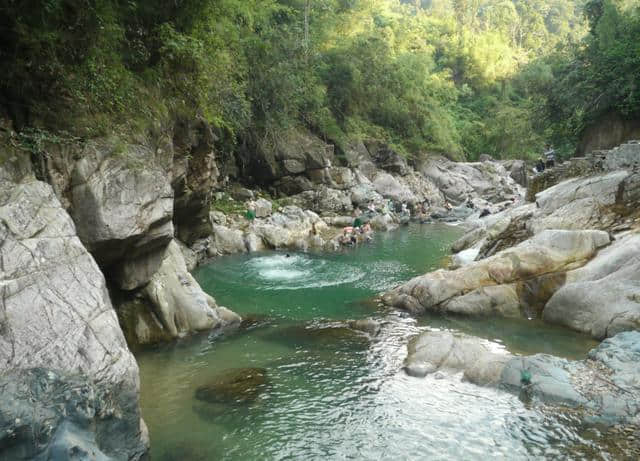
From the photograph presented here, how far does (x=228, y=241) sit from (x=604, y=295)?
15664 millimetres

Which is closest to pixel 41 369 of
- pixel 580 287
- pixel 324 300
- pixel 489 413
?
pixel 489 413

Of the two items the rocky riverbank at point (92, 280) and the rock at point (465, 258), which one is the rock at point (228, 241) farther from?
the rock at point (465, 258)

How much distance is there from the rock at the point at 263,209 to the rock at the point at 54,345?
1916 cm

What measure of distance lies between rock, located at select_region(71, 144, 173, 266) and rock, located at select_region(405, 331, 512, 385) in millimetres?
5755

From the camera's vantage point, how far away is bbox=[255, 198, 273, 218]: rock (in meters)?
25.6

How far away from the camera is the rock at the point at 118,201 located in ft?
25.5

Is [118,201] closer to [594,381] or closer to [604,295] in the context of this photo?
[594,381]

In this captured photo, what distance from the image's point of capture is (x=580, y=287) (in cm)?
1120

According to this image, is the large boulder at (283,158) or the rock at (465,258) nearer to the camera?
the rock at (465,258)

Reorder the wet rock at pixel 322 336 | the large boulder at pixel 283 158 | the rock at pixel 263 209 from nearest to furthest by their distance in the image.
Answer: the wet rock at pixel 322 336 < the rock at pixel 263 209 < the large boulder at pixel 283 158

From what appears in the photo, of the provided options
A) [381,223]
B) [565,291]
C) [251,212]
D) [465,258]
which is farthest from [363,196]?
[565,291]

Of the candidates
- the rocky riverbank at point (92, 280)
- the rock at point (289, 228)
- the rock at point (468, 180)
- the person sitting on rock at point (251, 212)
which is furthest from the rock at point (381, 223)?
the rocky riverbank at point (92, 280)

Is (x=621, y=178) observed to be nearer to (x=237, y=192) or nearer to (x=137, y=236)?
(x=137, y=236)

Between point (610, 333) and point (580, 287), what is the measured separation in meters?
1.49
